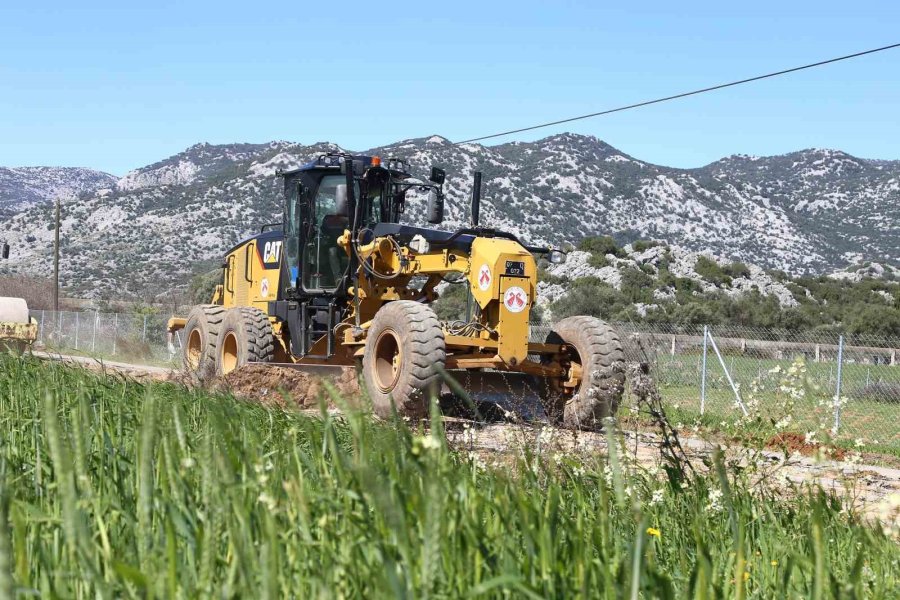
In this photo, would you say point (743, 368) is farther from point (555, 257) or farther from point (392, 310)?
point (392, 310)

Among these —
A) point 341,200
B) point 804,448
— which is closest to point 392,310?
point 341,200

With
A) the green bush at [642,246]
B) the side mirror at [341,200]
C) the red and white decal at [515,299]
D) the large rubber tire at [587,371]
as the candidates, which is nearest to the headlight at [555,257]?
the large rubber tire at [587,371]

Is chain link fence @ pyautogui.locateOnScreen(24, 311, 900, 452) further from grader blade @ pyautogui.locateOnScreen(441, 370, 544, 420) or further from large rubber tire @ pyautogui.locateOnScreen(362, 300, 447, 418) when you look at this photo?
large rubber tire @ pyautogui.locateOnScreen(362, 300, 447, 418)

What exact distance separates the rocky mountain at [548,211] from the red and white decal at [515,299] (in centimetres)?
6602

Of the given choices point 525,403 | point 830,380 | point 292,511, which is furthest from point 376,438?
point 830,380

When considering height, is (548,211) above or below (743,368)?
above

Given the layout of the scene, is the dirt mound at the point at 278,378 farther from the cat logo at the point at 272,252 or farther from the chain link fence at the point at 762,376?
the chain link fence at the point at 762,376

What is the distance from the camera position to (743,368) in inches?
845

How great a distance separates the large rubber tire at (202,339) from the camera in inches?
550

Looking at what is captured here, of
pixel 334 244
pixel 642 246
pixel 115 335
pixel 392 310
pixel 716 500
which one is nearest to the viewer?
pixel 716 500

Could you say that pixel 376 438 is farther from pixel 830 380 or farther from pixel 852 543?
pixel 830 380

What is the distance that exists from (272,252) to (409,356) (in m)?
4.99

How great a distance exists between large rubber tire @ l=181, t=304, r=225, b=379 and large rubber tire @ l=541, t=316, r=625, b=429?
4.39 m

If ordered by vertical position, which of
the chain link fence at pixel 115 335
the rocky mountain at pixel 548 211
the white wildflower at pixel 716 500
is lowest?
the chain link fence at pixel 115 335
